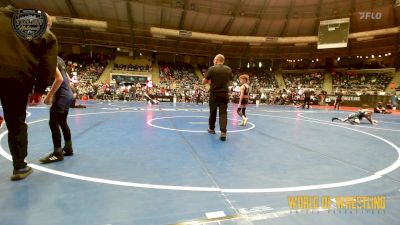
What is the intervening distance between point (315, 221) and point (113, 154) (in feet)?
10.7

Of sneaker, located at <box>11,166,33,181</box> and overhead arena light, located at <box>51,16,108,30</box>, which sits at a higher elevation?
overhead arena light, located at <box>51,16,108,30</box>

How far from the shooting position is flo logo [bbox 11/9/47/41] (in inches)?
98.5

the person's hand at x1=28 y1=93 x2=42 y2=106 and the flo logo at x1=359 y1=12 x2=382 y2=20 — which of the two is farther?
the flo logo at x1=359 y1=12 x2=382 y2=20

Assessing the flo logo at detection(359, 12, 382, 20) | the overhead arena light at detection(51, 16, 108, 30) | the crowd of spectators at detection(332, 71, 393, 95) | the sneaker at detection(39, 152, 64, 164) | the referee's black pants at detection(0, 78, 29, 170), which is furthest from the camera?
the crowd of spectators at detection(332, 71, 393, 95)

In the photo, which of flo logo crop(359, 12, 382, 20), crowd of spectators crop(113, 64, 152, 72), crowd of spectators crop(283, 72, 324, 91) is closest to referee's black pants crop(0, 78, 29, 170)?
crowd of spectators crop(113, 64, 152, 72)

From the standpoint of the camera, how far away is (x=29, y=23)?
253cm

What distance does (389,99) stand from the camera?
25266 mm

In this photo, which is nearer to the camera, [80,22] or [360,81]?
[80,22]

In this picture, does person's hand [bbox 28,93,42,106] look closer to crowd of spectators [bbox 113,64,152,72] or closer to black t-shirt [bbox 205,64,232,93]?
→ black t-shirt [bbox 205,64,232,93]

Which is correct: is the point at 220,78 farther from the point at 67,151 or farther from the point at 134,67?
the point at 134,67

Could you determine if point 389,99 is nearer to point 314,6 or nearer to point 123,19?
point 314,6

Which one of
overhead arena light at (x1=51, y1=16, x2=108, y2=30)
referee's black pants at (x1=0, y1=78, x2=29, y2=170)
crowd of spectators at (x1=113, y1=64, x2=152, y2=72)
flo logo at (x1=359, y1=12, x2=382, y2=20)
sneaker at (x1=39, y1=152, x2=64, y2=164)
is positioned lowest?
sneaker at (x1=39, y1=152, x2=64, y2=164)

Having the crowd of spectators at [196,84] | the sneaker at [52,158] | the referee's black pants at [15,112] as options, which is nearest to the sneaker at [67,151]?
the sneaker at [52,158]

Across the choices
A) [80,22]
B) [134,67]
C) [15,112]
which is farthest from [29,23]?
[134,67]
